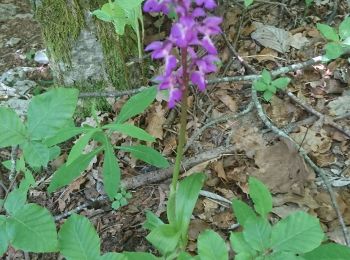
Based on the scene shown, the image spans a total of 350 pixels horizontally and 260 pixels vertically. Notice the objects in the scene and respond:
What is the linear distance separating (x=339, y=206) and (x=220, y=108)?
1.06 m

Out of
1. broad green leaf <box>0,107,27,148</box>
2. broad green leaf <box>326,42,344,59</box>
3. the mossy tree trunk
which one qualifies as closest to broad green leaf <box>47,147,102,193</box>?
broad green leaf <box>0,107,27,148</box>

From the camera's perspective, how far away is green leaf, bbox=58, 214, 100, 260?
1736mm

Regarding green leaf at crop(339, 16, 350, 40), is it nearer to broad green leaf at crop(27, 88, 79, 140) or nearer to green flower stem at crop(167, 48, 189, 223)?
green flower stem at crop(167, 48, 189, 223)

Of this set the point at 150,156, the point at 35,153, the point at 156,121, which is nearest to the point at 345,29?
the point at 156,121

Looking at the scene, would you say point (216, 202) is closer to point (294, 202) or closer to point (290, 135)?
point (294, 202)

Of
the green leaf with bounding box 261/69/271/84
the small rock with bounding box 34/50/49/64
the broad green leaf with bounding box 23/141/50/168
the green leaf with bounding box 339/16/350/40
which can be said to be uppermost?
the broad green leaf with bounding box 23/141/50/168

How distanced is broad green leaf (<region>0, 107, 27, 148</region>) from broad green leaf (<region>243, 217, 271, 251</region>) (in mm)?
901

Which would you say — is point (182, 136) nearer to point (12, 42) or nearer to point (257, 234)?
point (257, 234)

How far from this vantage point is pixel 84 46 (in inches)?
124

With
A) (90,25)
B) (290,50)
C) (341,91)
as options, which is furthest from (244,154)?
(90,25)

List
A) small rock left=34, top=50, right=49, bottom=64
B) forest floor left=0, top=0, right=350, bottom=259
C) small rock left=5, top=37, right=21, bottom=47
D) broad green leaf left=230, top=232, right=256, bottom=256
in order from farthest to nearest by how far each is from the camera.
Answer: small rock left=5, top=37, right=21, bottom=47, small rock left=34, top=50, right=49, bottom=64, forest floor left=0, top=0, right=350, bottom=259, broad green leaf left=230, top=232, right=256, bottom=256

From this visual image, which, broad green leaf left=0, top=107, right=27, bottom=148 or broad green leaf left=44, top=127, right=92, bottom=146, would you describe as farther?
broad green leaf left=44, top=127, right=92, bottom=146

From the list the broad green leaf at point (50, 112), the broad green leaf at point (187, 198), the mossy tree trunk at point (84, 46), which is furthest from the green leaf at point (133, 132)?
the mossy tree trunk at point (84, 46)

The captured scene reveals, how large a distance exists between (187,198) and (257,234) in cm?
56
